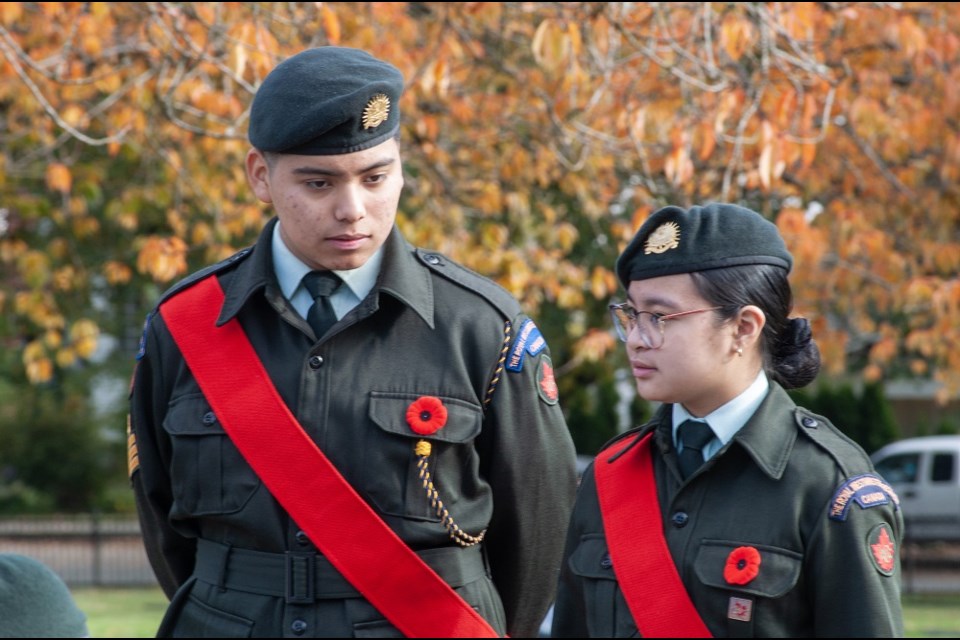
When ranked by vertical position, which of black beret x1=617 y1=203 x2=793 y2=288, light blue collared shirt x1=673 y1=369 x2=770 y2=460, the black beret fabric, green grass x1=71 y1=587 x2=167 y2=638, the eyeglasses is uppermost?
black beret x1=617 y1=203 x2=793 y2=288

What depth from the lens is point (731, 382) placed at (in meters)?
2.63

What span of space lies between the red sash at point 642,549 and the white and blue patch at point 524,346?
323 millimetres

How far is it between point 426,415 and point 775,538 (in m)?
0.74

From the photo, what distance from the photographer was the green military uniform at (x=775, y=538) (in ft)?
7.91

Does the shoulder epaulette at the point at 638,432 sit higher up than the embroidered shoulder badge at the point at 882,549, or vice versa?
the shoulder epaulette at the point at 638,432

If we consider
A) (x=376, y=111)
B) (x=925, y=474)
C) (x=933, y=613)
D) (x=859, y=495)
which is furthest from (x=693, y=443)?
(x=925, y=474)

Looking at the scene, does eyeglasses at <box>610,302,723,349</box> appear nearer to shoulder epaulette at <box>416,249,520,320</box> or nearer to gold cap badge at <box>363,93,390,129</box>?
shoulder epaulette at <box>416,249,520,320</box>

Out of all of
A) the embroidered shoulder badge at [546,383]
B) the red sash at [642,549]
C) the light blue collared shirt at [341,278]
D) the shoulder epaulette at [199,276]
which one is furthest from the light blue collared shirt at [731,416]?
the shoulder epaulette at [199,276]

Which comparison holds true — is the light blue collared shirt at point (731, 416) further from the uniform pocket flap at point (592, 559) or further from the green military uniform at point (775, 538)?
the uniform pocket flap at point (592, 559)

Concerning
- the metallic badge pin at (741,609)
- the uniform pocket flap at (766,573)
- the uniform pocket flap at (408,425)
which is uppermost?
the uniform pocket flap at (408,425)

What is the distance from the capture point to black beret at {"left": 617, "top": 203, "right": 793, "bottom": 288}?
2.62 meters

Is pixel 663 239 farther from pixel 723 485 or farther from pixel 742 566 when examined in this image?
pixel 742 566

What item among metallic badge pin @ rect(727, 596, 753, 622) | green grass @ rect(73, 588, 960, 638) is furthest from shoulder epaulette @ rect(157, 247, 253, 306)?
green grass @ rect(73, 588, 960, 638)

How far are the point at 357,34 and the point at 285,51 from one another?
745 mm
